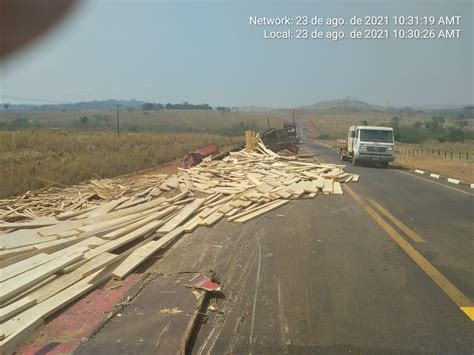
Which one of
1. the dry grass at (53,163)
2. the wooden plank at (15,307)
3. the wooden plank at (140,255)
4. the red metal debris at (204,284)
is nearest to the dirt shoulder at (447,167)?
the wooden plank at (140,255)

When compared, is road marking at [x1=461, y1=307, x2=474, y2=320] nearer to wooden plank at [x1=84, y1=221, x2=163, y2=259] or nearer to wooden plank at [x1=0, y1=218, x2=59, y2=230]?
wooden plank at [x1=84, y1=221, x2=163, y2=259]

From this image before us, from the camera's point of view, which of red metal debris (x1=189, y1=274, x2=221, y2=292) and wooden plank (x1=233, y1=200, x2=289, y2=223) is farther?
wooden plank (x1=233, y1=200, x2=289, y2=223)

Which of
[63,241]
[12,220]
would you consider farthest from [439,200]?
[12,220]

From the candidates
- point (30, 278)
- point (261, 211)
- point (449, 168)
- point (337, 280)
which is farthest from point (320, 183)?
point (449, 168)

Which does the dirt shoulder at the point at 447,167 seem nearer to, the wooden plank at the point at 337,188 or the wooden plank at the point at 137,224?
the wooden plank at the point at 337,188

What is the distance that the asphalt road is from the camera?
400cm

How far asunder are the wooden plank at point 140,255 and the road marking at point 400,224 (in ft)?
14.3

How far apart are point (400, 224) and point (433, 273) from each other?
10.5ft

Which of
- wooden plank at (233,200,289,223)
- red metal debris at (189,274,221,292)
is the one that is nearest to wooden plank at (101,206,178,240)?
wooden plank at (233,200,289,223)

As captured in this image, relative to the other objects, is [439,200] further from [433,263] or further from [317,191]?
[433,263]

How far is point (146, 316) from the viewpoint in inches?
172

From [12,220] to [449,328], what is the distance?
1029 centimetres

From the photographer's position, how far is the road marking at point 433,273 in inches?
188

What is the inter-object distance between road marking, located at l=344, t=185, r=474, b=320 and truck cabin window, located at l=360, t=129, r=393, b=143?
1524 centimetres
